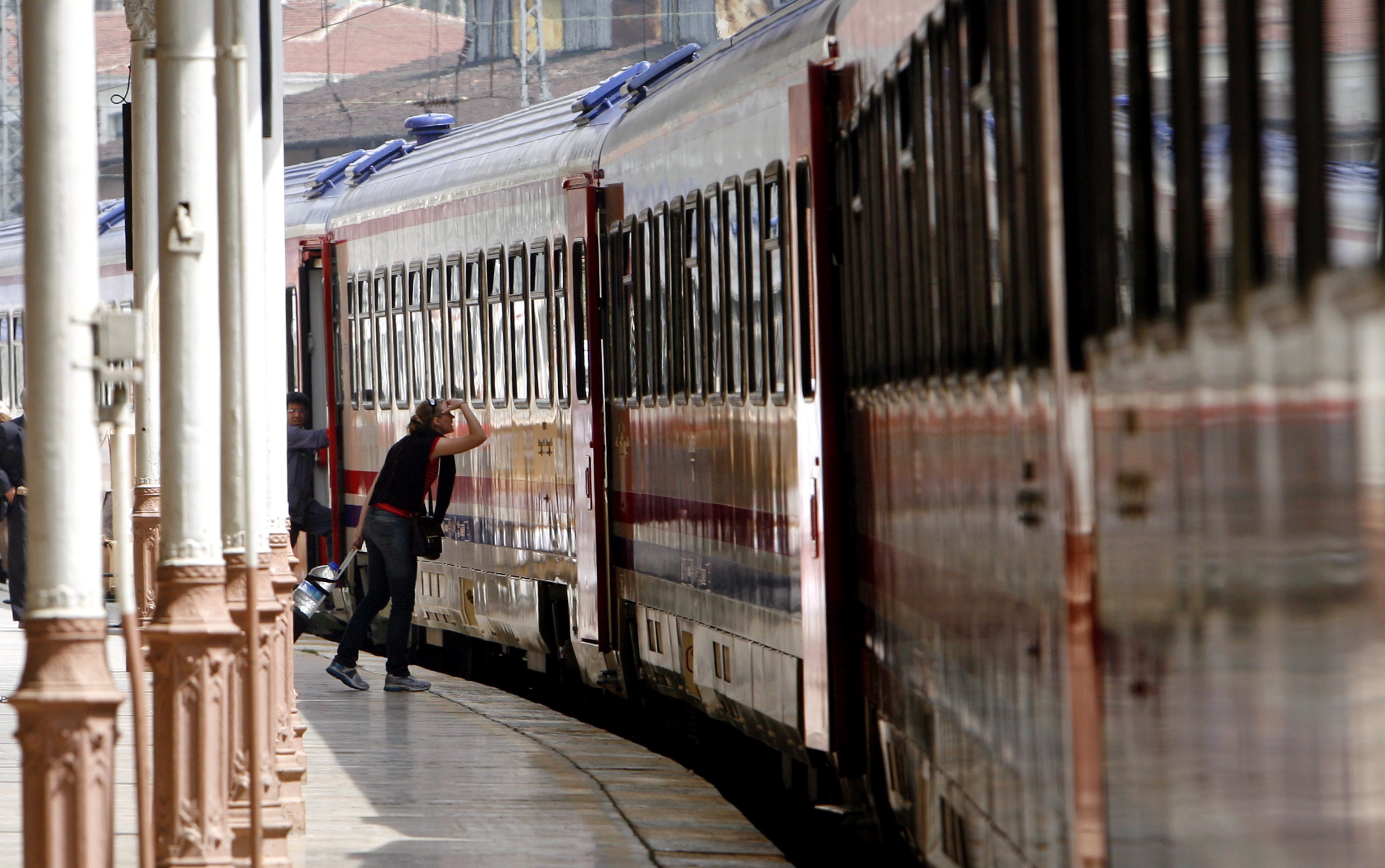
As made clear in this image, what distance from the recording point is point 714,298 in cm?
1115

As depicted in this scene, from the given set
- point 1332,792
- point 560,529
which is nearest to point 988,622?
point 1332,792

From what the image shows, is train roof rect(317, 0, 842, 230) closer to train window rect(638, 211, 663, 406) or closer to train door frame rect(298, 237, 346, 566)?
train door frame rect(298, 237, 346, 566)

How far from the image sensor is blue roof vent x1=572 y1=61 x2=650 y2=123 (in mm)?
15086

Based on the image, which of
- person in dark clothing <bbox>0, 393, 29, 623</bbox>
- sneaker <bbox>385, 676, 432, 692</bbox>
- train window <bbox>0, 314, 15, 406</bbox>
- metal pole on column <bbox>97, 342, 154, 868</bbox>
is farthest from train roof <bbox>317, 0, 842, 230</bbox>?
train window <bbox>0, 314, 15, 406</bbox>

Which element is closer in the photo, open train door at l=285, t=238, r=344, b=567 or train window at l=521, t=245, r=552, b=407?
train window at l=521, t=245, r=552, b=407

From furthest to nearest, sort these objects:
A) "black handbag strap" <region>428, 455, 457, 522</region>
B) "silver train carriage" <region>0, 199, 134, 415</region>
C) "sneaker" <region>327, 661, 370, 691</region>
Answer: "silver train carriage" <region>0, 199, 134, 415</region>, "black handbag strap" <region>428, 455, 457, 522</region>, "sneaker" <region>327, 661, 370, 691</region>

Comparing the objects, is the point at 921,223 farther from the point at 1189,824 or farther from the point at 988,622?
the point at 1189,824

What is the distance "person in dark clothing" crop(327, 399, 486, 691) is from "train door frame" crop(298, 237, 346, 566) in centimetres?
379

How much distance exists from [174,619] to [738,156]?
12.4 feet

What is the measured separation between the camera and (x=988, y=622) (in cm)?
581

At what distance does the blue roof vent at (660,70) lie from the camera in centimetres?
1457

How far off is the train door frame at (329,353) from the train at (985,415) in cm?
430

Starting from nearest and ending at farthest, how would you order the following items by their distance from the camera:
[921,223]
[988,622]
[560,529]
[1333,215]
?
[1333,215], [988,622], [921,223], [560,529]

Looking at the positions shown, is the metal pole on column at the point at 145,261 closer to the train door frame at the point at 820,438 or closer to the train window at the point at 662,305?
the train window at the point at 662,305
